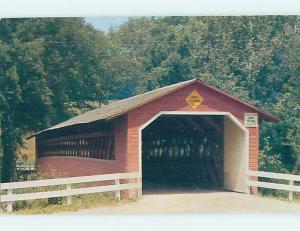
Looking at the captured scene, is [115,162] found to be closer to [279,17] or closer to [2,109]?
[2,109]

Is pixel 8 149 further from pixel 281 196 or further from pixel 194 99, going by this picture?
pixel 281 196

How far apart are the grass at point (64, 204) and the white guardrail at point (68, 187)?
0.16 m

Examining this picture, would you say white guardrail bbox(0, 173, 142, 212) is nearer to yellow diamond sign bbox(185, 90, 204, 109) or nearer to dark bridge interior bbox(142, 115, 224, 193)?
dark bridge interior bbox(142, 115, 224, 193)

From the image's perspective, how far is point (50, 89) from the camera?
16641 mm

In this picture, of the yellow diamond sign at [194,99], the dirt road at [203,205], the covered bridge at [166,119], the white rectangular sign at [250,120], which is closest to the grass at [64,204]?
the dirt road at [203,205]

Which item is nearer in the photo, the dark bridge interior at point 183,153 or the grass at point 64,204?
the grass at point 64,204

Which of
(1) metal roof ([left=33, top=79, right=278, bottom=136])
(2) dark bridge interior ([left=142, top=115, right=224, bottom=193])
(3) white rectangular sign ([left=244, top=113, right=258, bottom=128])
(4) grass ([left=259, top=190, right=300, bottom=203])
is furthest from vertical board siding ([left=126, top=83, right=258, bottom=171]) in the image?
(2) dark bridge interior ([left=142, top=115, right=224, bottom=193])

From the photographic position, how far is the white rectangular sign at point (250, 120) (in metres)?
17.3

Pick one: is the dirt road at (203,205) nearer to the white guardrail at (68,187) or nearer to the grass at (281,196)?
the grass at (281,196)

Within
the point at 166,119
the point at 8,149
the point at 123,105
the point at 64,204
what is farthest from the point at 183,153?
the point at 8,149

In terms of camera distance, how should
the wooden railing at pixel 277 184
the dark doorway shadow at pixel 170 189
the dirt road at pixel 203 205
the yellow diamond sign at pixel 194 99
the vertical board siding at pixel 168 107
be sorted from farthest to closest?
the dark doorway shadow at pixel 170 189
the yellow diamond sign at pixel 194 99
the vertical board siding at pixel 168 107
the wooden railing at pixel 277 184
the dirt road at pixel 203 205

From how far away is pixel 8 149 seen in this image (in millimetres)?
16078

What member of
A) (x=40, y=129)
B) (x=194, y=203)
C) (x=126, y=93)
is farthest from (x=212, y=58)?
(x=40, y=129)

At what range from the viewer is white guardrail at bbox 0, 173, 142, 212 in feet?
49.7
